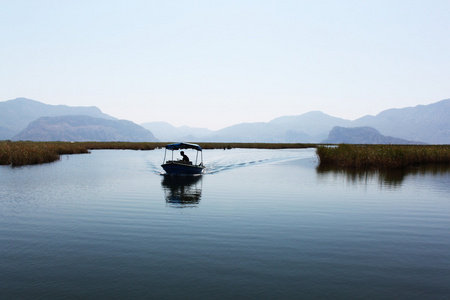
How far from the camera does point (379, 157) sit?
46406mm

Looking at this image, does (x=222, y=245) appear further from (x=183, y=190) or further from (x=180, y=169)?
(x=180, y=169)

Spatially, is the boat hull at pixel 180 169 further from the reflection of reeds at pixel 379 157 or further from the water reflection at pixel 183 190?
the reflection of reeds at pixel 379 157

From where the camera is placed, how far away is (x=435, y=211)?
2045cm

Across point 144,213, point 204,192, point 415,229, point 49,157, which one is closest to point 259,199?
point 204,192

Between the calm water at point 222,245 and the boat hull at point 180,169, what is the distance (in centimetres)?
1042

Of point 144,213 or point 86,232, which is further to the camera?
point 144,213

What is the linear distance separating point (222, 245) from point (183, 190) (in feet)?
54.9

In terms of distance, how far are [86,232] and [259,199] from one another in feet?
41.7

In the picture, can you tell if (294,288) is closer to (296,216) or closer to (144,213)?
(296,216)

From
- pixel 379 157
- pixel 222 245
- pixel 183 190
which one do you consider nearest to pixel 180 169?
pixel 183 190

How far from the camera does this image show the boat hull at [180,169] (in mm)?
36544

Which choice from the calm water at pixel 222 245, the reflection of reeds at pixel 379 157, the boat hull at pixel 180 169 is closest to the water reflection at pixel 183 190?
the calm water at pixel 222 245

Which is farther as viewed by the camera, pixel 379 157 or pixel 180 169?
pixel 379 157

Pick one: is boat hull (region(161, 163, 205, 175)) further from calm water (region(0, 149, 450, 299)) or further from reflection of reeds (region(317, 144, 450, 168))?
reflection of reeds (region(317, 144, 450, 168))
